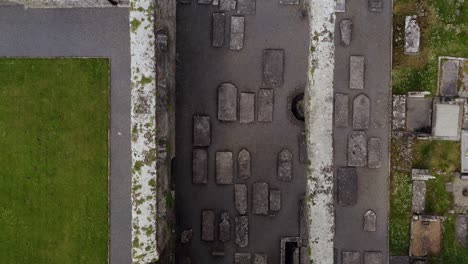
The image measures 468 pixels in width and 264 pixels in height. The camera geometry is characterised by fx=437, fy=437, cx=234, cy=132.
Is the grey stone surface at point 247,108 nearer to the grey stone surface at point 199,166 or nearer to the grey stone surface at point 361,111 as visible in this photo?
the grey stone surface at point 199,166

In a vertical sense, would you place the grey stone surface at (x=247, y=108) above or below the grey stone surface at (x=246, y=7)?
below

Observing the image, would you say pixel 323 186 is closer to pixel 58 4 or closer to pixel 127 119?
pixel 127 119

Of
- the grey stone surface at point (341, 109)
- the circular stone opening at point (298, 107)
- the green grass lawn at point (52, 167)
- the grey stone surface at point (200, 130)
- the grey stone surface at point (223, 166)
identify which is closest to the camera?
the grey stone surface at point (200, 130)

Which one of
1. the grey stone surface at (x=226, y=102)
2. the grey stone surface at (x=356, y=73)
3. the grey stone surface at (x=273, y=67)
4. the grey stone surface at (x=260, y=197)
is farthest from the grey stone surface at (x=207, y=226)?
the grey stone surface at (x=356, y=73)

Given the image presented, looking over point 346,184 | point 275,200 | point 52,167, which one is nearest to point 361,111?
point 346,184

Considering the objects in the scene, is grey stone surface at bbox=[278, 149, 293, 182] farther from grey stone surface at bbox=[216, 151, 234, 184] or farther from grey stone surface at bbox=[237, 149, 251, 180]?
grey stone surface at bbox=[216, 151, 234, 184]

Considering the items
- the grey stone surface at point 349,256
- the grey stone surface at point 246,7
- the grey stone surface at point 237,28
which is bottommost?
the grey stone surface at point 349,256
